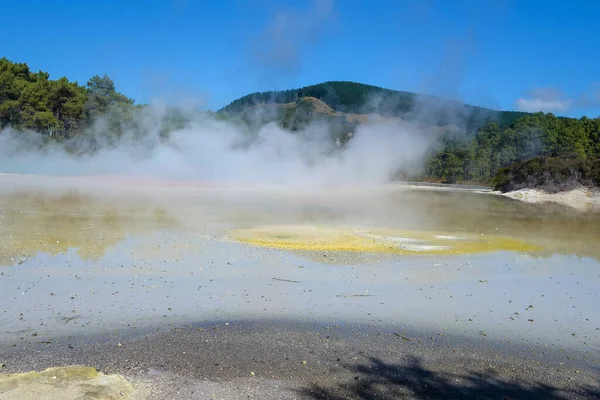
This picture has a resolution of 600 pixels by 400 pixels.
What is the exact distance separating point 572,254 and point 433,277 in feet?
23.1

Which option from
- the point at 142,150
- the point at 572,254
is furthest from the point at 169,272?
the point at 142,150

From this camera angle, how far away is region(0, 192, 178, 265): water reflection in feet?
43.9

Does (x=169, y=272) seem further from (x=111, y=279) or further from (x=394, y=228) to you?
(x=394, y=228)

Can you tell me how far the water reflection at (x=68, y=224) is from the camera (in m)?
13.4

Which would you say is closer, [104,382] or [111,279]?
[104,382]

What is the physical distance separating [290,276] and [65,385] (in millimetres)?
6416

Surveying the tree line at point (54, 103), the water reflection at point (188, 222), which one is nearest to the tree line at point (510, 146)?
the tree line at point (54, 103)

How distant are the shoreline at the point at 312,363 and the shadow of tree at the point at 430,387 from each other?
1 centimetres

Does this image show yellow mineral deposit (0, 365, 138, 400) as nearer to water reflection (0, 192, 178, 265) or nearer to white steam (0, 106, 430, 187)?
water reflection (0, 192, 178, 265)

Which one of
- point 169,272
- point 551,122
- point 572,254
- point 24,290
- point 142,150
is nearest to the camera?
point 24,290

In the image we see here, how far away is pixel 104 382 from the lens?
5750mm

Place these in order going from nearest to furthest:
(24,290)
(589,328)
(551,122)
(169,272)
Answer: (589,328) → (24,290) → (169,272) → (551,122)

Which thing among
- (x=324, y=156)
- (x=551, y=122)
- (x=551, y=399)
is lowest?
(x=551, y=399)

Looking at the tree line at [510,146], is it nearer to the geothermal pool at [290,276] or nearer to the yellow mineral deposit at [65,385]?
the geothermal pool at [290,276]
